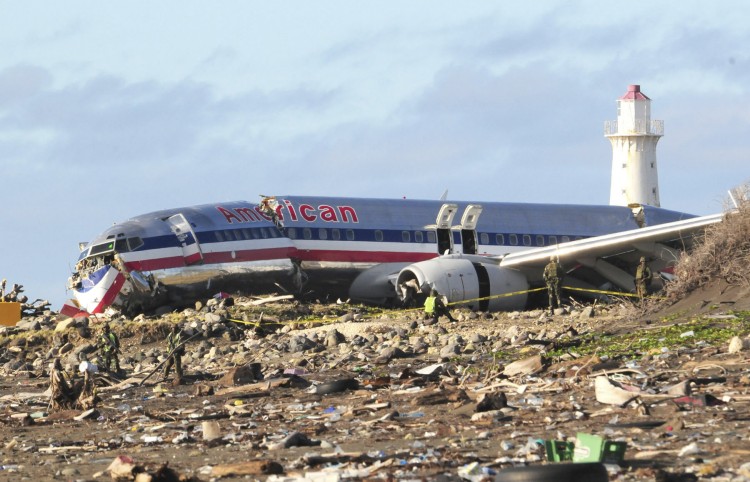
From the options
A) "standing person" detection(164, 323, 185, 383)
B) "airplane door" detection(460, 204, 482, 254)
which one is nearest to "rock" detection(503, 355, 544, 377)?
"standing person" detection(164, 323, 185, 383)

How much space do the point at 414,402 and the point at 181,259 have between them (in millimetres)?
16102

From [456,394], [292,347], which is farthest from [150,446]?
[292,347]

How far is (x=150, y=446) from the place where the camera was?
13.3m

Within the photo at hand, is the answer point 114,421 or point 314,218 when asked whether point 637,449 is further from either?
point 314,218

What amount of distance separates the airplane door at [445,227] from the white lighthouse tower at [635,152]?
2431cm

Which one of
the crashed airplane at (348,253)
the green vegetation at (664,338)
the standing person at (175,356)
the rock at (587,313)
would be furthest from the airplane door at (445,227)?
the green vegetation at (664,338)

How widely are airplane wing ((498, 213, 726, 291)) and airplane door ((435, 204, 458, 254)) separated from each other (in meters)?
1.72

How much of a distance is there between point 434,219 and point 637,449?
77.7ft

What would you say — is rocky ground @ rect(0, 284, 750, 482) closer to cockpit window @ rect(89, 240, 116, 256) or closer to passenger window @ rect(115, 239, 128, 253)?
passenger window @ rect(115, 239, 128, 253)

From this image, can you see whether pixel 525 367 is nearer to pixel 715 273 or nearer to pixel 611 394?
pixel 611 394

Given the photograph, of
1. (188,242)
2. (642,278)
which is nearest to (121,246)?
(188,242)

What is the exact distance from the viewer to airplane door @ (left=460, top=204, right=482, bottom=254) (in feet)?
112

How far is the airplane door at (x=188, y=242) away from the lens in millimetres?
30391

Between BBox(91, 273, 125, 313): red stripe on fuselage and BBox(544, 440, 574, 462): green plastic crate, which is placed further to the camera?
BBox(91, 273, 125, 313): red stripe on fuselage
